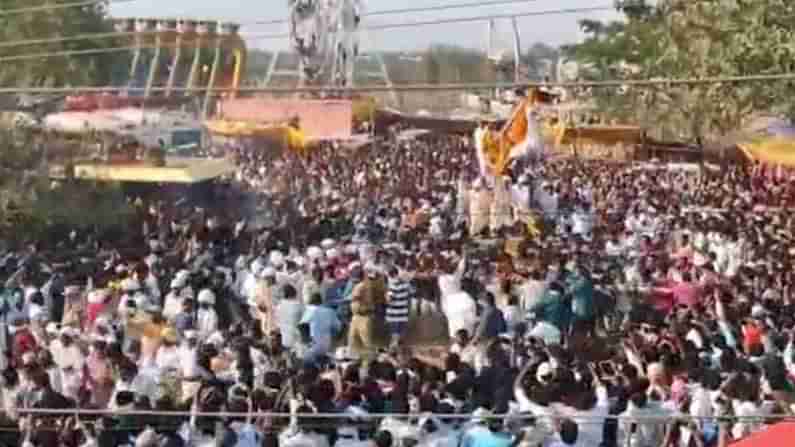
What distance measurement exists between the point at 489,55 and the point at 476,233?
110 centimetres

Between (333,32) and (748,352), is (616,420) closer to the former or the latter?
(748,352)

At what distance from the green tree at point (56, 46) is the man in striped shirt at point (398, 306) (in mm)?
3160

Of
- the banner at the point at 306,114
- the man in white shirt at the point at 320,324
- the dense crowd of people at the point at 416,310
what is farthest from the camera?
the banner at the point at 306,114

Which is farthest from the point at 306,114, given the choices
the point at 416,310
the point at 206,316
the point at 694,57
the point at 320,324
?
the point at 320,324

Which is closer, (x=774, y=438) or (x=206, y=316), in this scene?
(x=774, y=438)

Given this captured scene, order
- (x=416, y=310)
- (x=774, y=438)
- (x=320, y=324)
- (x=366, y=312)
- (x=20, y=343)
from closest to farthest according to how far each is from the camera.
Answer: (x=774, y=438) → (x=20, y=343) → (x=320, y=324) → (x=366, y=312) → (x=416, y=310)

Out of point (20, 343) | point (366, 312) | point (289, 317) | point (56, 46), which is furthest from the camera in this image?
point (56, 46)

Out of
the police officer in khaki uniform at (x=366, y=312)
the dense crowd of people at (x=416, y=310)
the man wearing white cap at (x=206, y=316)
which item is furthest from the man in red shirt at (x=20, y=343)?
the police officer in khaki uniform at (x=366, y=312)

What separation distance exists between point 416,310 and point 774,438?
16.6 ft

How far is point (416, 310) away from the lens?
7.87 meters

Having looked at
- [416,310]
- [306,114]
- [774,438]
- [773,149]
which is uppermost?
[306,114]

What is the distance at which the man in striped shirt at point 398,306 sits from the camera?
7582mm

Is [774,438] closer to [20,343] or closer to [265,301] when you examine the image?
[20,343]

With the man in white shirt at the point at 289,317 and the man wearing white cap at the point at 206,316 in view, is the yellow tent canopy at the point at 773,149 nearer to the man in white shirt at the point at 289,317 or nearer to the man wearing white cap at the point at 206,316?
the man in white shirt at the point at 289,317
